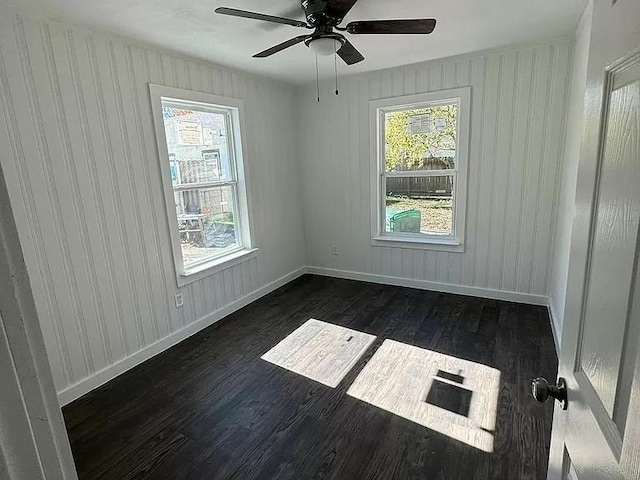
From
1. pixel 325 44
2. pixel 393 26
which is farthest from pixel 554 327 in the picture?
pixel 325 44

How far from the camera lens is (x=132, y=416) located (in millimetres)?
2219

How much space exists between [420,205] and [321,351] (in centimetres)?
209

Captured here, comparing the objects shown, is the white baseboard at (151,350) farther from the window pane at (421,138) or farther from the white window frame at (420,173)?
the window pane at (421,138)

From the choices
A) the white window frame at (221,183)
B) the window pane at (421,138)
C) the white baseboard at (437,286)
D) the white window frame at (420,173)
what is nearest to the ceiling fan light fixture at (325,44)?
the white window frame at (221,183)

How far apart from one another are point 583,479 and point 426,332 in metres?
2.44

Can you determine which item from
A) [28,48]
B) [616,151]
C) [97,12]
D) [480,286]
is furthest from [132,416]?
[480,286]

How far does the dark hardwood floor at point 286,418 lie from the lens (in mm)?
1803

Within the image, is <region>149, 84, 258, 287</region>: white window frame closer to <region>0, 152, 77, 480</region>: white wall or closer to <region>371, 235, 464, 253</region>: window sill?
<region>371, 235, 464, 253</region>: window sill

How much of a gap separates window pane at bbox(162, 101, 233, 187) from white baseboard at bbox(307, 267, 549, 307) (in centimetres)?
187

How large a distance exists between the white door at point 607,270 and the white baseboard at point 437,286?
3010 mm

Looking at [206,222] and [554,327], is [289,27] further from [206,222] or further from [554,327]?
[554,327]

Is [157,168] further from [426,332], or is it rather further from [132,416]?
[426,332]

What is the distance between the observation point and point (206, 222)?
347cm

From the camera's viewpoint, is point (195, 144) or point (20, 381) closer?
point (20, 381)
